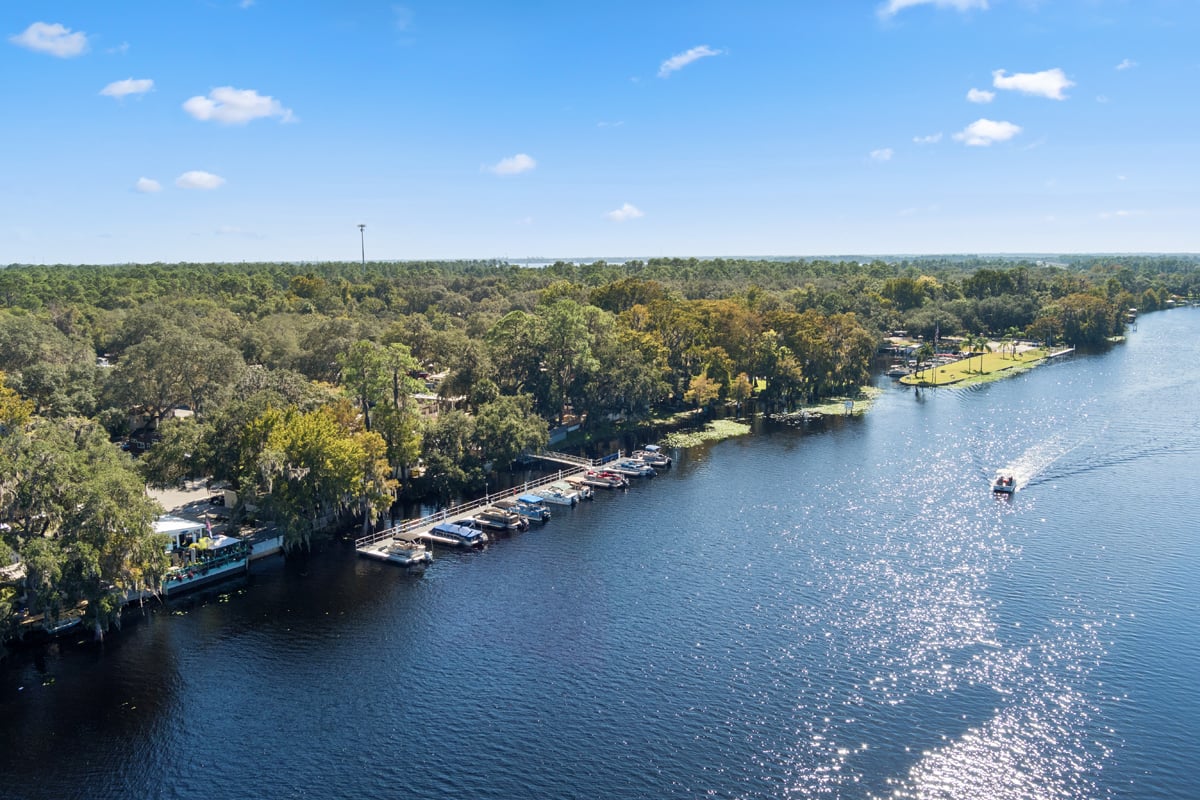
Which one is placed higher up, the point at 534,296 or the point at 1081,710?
the point at 534,296

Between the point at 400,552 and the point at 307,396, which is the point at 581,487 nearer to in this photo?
the point at 400,552

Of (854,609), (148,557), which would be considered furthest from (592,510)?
(148,557)

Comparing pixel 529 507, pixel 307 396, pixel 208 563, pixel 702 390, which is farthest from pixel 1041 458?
pixel 208 563

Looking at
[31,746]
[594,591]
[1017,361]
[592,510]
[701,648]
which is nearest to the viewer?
[31,746]

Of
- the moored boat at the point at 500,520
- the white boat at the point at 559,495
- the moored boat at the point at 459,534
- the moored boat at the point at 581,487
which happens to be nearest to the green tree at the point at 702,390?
the moored boat at the point at 581,487

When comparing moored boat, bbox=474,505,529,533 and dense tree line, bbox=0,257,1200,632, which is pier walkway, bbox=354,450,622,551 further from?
dense tree line, bbox=0,257,1200,632

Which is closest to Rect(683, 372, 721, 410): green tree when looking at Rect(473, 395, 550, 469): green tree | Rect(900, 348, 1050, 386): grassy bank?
Rect(473, 395, 550, 469): green tree

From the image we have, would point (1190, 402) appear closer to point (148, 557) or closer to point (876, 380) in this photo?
point (876, 380)
